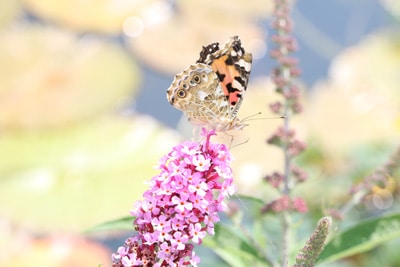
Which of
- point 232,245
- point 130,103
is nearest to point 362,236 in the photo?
point 232,245

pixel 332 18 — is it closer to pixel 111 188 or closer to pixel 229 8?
pixel 229 8

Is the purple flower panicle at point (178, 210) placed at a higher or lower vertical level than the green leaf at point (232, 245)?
lower

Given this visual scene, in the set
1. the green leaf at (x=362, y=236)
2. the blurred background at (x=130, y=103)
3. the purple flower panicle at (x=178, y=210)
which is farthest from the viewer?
the blurred background at (x=130, y=103)

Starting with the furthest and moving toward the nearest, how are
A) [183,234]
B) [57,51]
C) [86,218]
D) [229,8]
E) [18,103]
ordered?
[229,8] < [57,51] < [18,103] < [86,218] < [183,234]

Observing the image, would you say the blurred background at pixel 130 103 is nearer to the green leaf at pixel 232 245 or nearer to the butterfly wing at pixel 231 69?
the green leaf at pixel 232 245

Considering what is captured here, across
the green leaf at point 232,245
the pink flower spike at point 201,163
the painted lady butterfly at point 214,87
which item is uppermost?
the painted lady butterfly at point 214,87

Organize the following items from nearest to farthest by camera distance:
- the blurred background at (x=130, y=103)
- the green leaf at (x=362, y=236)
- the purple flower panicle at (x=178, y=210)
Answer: the purple flower panicle at (x=178, y=210), the green leaf at (x=362, y=236), the blurred background at (x=130, y=103)

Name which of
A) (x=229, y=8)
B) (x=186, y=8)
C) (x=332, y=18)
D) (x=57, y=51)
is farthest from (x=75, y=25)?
(x=332, y=18)

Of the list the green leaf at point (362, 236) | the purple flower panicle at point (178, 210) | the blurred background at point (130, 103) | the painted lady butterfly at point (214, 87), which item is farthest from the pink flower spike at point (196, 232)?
the blurred background at point (130, 103)
